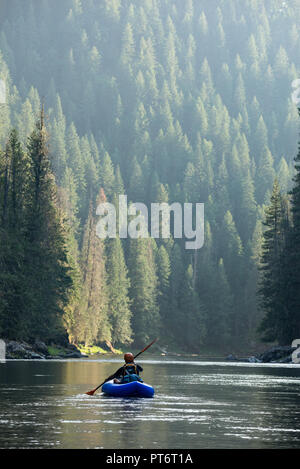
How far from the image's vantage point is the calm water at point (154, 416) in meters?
20.9

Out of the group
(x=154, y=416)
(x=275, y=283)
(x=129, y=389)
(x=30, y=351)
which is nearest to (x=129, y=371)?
(x=129, y=389)

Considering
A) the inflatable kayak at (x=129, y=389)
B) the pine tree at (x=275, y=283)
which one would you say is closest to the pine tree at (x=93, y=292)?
the pine tree at (x=275, y=283)

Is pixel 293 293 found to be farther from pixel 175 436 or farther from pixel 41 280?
pixel 175 436

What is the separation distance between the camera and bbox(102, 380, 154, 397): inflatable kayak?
106 feet

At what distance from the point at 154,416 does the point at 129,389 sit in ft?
21.1

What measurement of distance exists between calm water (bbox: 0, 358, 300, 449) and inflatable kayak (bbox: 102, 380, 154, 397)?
0.38 meters

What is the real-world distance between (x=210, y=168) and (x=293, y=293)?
358 feet

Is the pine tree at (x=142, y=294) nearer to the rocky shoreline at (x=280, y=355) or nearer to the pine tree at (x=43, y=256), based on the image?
the pine tree at (x=43, y=256)

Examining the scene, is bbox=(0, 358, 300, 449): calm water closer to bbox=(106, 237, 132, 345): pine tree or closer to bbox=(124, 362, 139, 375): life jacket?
bbox=(124, 362, 139, 375): life jacket

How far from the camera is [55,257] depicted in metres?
82.3

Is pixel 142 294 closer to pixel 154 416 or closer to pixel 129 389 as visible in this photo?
pixel 129 389

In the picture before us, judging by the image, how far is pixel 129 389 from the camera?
108 feet

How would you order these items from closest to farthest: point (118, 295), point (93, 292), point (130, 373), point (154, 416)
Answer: point (154, 416) < point (130, 373) < point (93, 292) < point (118, 295)
